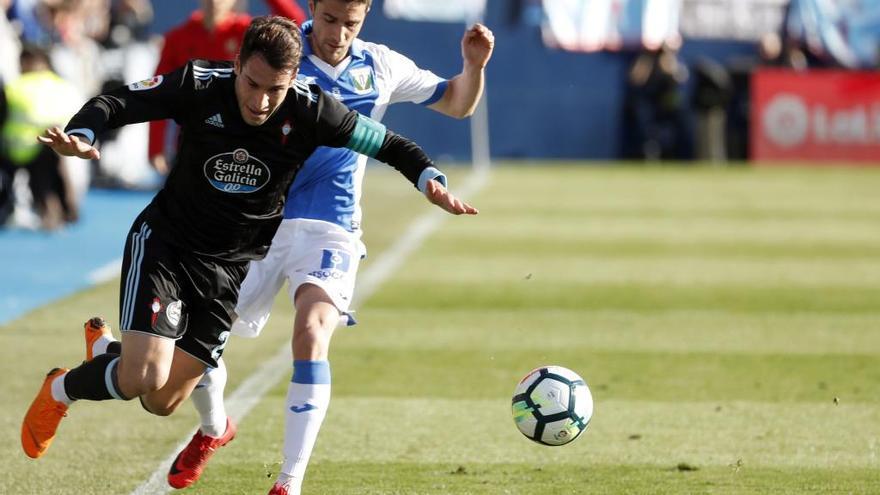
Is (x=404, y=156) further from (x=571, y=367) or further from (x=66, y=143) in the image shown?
(x=571, y=367)

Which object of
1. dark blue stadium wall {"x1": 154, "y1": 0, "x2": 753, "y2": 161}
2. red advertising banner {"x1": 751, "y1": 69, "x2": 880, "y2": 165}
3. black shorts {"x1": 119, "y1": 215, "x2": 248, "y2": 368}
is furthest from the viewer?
dark blue stadium wall {"x1": 154, "y1": 0, "x2": 753, "y2": 161}

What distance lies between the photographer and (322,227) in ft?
21.4

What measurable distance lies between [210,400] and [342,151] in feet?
3.85

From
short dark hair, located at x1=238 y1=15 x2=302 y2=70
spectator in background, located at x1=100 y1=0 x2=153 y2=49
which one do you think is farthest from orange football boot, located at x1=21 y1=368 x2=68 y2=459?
spectator in background, located at x1=100 y1=0 x2=153 y2=49

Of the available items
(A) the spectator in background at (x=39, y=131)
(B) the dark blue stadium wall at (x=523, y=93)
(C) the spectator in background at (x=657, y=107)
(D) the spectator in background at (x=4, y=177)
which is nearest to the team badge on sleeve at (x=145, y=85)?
(A) the spectator in background at (x=39, y=131)

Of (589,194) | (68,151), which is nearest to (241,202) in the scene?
(68,151)

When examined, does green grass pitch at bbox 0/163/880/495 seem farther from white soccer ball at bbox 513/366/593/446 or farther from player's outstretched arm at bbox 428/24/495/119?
player's outstretched arm at bbox 428/24/495/119

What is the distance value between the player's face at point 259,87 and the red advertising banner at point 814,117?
23949 mm

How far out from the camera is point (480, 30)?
6828 mm

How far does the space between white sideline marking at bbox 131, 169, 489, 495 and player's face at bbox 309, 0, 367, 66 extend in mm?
1861

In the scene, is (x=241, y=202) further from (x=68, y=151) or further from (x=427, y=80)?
(x=427, y=80)

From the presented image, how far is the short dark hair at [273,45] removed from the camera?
5633 millimetres

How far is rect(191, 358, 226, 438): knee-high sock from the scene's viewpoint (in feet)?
21.3

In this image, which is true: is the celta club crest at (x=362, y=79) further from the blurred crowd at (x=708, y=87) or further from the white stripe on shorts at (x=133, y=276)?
the blurred crowd at (x=708, y=87)
